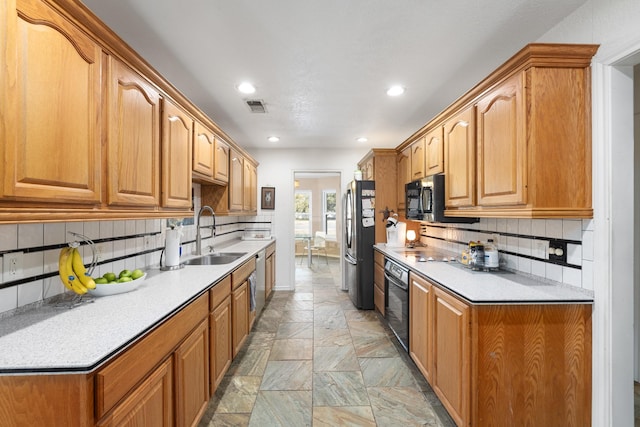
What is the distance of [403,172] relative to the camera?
3.75m

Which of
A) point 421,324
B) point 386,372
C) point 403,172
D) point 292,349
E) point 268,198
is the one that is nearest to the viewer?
point 421,324

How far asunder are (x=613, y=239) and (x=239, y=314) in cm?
259

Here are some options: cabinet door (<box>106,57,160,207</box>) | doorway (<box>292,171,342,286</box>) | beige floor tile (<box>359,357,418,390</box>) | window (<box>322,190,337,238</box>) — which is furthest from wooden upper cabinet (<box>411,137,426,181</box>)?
window (<box>322,190,337,238</box>)

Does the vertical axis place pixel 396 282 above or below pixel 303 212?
below

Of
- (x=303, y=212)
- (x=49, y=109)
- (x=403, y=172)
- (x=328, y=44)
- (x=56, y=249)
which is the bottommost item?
(x=56, y=249)

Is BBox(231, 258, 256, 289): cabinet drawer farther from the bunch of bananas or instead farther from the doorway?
the doorway

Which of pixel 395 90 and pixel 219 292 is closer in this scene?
pixel 219 292

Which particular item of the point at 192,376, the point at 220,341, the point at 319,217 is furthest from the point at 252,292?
the point at 319,217

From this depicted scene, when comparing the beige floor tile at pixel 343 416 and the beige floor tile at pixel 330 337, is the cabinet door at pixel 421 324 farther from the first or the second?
the beige floor tile at pixel 330 337

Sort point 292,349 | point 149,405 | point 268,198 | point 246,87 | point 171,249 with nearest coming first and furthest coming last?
point 149,405, point 171,249, point 246,87, point 292,349, point 268,198

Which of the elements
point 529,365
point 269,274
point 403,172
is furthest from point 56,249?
point 403,172

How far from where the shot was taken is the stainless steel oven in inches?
99.0

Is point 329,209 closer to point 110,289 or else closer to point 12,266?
point 110,289

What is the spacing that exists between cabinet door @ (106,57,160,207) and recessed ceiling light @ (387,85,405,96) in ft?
6.18
